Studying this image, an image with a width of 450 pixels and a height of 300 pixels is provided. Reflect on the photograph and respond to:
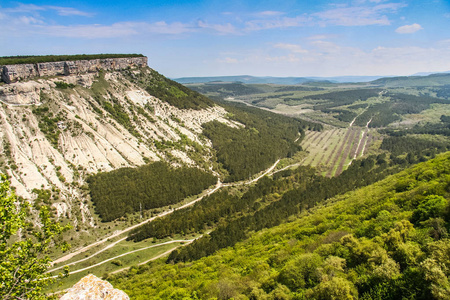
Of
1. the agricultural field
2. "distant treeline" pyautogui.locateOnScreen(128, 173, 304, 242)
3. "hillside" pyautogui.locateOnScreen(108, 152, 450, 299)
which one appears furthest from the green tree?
the agricultural field

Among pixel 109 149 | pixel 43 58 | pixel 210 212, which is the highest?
pixel 43 58

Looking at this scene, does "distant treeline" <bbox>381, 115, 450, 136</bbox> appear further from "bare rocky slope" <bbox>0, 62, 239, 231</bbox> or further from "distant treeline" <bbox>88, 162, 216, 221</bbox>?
"distant treeline" <bbox>88, 162, 216, 221</bbox>

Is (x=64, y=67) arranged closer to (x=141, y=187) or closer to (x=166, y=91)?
(x=166, y=91)

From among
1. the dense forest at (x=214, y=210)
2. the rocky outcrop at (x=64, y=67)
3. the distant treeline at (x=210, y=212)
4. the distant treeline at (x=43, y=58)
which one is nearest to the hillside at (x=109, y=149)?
the rocky outcrop at (x=64, y=67)

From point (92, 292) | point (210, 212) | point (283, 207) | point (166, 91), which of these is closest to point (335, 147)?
point (283, 207)

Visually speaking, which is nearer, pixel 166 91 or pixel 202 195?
pixel 202 195

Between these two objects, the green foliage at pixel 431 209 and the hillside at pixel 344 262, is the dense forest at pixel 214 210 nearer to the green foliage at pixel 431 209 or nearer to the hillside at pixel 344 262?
the hillside at pixel 344 262

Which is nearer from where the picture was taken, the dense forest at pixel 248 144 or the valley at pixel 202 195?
the valley at pixel 202 195
